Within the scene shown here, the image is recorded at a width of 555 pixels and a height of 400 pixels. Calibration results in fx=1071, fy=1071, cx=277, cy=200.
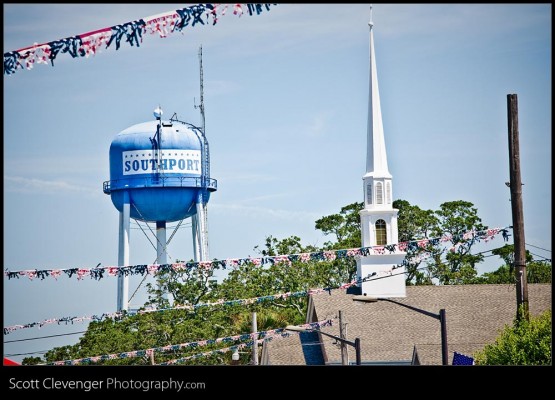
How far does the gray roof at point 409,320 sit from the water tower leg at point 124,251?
38.7 ft

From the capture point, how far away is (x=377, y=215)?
45.5 m

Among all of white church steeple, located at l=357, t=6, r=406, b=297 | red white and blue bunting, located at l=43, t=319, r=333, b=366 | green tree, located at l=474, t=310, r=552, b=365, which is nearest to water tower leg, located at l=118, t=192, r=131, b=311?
red white and blue bunting, located at l=43, t=319, r=333, b=366

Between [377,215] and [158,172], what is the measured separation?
46.3ft

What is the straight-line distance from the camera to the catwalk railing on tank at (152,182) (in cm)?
5469

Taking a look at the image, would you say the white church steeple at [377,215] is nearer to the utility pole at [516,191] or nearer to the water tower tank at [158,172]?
the water tower tank at [158,172]

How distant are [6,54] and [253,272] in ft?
131

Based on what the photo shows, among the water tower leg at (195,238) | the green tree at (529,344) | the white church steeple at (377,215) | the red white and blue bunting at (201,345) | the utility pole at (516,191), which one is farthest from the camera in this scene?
the water tower leg at (195,238)

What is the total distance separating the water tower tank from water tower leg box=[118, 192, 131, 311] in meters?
0.45

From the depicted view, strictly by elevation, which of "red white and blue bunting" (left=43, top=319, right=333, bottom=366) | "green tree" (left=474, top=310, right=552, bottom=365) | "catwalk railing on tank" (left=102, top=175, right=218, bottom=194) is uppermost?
"catwalk railing on tank" (left=102, top=175, right=218, bottom=194)

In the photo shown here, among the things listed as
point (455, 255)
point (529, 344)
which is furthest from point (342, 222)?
point (529, 344)

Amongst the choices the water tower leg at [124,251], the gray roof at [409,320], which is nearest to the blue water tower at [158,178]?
the water tower leg at [124,251]

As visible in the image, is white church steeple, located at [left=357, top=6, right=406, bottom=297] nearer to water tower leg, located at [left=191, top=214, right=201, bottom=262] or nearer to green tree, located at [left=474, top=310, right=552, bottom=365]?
water tower leg, located at [left=191, top=214, right=201, bottom=262]

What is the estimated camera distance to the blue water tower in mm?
55125
